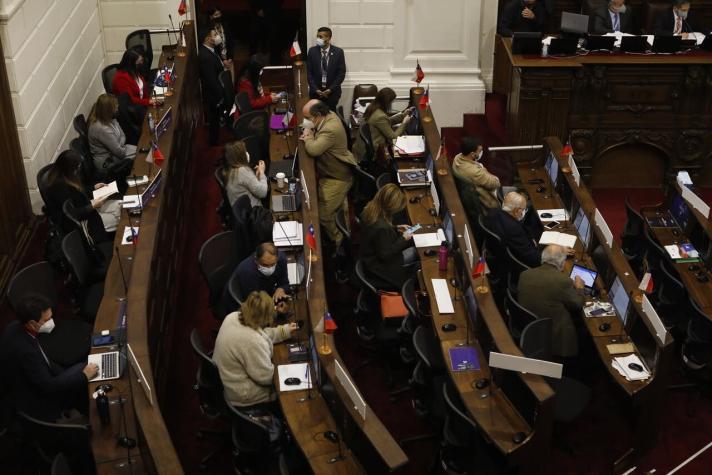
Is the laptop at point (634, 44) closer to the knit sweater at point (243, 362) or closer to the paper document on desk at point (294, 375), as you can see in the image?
the paper document on desk at point (294, 375)

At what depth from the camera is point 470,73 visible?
39.3 ft

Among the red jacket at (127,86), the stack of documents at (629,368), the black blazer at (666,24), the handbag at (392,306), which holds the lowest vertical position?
the stack of documents at (629,368)

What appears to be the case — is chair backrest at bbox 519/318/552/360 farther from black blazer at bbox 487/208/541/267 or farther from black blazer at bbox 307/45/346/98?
black blazer at bbox 307/45/346/98

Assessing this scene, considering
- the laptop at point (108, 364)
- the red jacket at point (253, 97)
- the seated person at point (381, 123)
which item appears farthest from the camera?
the red jacket at point (253, 97)

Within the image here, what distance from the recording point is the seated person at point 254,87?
10773 millimetres

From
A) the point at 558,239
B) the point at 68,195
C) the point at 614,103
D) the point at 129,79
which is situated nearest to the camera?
the point at 68,195

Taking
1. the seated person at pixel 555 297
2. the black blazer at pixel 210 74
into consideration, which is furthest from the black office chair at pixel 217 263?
the black blazer at pixel 210 74

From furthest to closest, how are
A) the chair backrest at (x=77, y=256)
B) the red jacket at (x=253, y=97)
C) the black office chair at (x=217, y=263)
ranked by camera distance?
the red jacket at (x=253, y=97)
the black office chair at (x=217, y=263)
the chair backrest at (x=77, y=256)

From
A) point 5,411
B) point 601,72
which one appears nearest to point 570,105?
point 601,72

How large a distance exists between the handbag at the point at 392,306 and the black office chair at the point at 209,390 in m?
1.56

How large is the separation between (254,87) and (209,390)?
5.19 m

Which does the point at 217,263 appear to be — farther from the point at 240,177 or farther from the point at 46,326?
the point at 46,326

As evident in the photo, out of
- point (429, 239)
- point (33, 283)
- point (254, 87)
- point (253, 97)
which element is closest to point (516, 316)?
point (429, 239)

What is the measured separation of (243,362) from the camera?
20.7 feet
